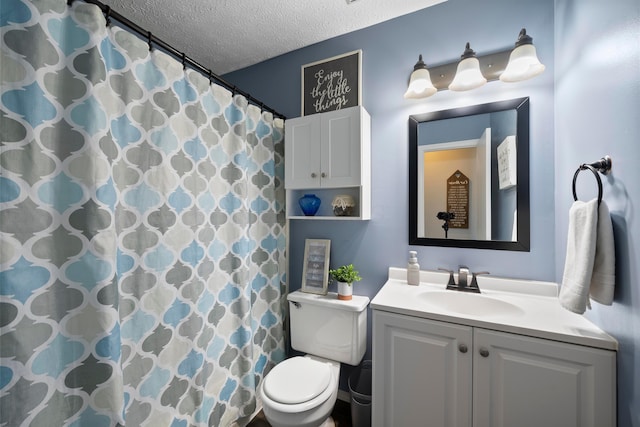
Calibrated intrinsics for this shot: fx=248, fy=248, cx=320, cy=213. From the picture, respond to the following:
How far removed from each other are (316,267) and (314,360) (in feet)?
1.93

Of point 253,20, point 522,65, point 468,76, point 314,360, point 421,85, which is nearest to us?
point 522,65

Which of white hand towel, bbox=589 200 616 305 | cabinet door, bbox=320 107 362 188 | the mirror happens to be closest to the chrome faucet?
the mirror

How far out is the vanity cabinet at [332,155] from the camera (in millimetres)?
1578

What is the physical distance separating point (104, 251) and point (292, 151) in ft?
3.97

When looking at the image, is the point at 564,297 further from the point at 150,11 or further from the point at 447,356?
the point at 150,11

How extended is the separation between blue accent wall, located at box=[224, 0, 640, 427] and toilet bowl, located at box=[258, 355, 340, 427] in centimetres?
51

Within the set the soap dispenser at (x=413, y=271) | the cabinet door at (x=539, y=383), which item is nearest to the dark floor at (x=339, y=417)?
the cabinet door at (x=539, y=383)

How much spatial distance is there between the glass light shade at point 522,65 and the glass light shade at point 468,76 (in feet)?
0.37

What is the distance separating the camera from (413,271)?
1479mm

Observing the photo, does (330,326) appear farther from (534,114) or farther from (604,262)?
(534,114)

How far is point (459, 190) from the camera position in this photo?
4.87 feet

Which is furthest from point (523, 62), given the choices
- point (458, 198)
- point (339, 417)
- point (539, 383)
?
point (339, 417)

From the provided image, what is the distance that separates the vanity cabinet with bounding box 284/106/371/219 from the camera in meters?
1.58

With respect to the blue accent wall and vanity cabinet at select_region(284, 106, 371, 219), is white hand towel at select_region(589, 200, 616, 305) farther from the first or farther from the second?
vanity cabinet at select_region(284, 106, 371, 219)
